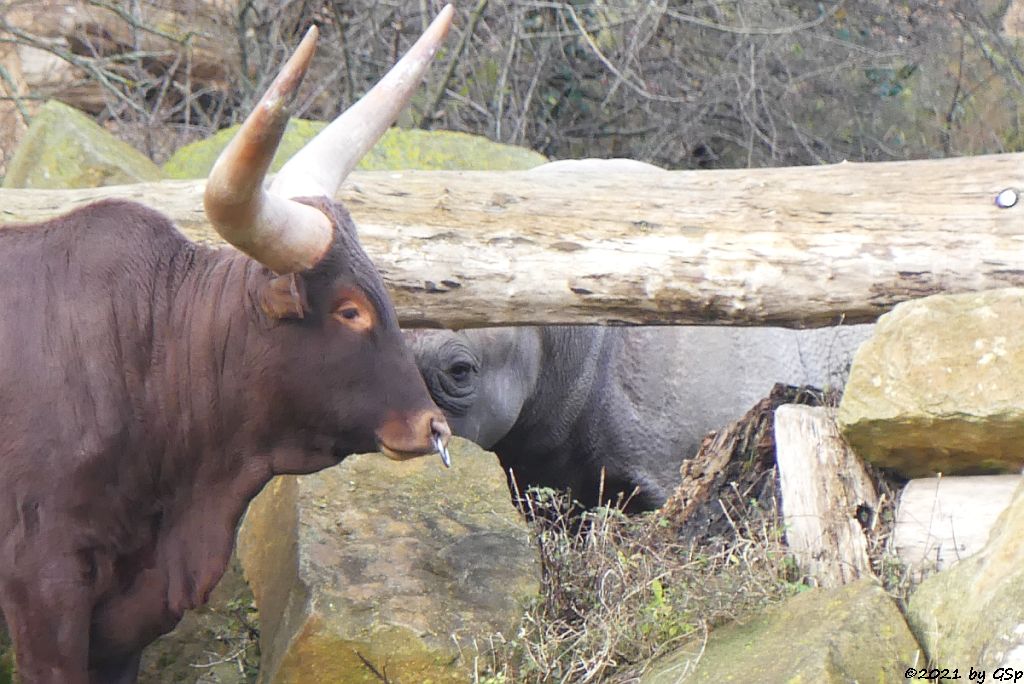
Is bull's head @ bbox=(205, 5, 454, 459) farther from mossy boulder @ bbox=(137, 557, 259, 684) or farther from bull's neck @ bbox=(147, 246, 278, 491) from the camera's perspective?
mossy boulder @ bbox=(137, 557, 259, 684)

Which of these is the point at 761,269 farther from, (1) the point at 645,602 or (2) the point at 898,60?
(2) the point at 898,60

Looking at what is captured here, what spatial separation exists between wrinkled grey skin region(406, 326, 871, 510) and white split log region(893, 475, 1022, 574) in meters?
1.76

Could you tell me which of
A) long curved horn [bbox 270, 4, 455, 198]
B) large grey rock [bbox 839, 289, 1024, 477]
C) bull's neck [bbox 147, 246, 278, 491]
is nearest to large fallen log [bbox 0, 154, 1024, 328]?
large grey rock [bbox 839, 289, 1024, 477]

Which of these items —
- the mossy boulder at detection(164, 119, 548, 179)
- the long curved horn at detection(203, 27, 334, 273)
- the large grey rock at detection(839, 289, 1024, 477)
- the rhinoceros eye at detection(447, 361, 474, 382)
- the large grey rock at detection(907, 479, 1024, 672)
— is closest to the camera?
the long curved horn at detection(203, 27, 334, 273)

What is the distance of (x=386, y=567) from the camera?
13.9 feet

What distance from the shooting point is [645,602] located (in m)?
4.26

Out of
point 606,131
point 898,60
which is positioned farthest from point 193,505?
point 898,60

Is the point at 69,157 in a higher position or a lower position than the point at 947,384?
higher

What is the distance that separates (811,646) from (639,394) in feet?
10.2

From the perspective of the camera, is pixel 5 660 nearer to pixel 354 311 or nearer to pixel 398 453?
pixel 398 453

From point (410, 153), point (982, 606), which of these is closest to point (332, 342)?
point (982, 606)

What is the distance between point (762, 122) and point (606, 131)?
3.80 ft

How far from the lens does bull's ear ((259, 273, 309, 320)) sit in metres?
3.31

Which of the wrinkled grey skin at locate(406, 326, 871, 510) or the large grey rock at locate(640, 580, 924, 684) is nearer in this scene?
the large grey rock at locate(640, 580, 924, 684)
